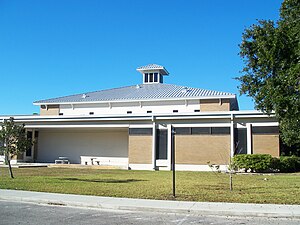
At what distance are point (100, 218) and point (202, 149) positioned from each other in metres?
19.0

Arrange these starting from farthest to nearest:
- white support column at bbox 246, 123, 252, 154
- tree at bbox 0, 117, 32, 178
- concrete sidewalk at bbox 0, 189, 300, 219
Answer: white support column at bbox 246, 123, 252, 154, tree at bbox 0, 117, 32, 178, concrete sidewalk at bbox 0, 189, 300, 219

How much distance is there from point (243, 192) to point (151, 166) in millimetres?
15443

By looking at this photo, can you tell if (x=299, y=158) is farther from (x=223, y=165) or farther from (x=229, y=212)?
(x=229, y=212)

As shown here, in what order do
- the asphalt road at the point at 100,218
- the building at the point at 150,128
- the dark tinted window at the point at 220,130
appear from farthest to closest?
the dark tinted window at the point at 220,130
the building at the point at 150,128
the asphalt road at the point at 100,218

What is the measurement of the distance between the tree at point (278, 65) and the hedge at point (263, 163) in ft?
16.5

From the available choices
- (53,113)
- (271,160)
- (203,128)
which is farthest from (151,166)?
(53,113)

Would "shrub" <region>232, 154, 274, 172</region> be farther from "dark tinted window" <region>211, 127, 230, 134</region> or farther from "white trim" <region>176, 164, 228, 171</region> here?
"dark tinted window" <region>211, 127, 230, 134</region>

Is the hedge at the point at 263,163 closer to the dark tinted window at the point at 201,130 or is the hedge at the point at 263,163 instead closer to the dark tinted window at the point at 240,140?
the dark tinted window at the point at 240,140

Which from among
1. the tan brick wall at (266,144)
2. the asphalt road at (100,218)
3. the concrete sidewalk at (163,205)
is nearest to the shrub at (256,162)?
the tan brick wall at (266,144)

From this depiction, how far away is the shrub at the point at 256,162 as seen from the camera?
23.7 metres

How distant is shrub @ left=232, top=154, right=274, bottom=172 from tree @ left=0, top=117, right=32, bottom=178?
45.0ft

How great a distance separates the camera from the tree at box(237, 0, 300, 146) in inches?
626


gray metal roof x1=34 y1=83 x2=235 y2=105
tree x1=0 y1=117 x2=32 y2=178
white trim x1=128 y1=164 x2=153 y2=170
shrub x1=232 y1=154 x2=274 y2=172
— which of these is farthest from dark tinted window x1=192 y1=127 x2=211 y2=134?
tree x1=0 y1=117 x2=32 y2=178

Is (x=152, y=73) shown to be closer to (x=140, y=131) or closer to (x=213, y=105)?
(x=213, y=105)
